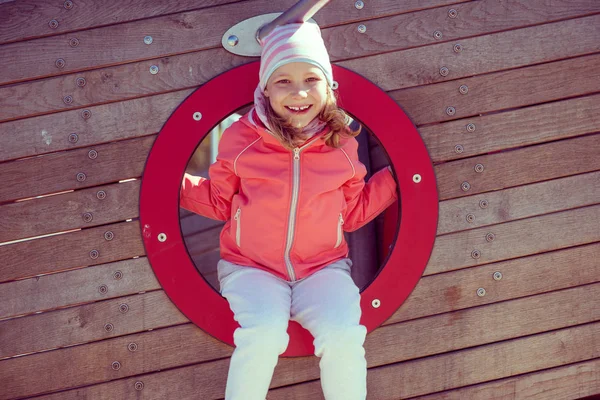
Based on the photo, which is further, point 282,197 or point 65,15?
point 65,15

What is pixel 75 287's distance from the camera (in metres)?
2.21

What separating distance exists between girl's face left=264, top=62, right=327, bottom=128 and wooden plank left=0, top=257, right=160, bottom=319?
2.28 feet

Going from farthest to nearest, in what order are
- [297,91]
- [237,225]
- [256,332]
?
[237,225] < [297,91] < [256,332]

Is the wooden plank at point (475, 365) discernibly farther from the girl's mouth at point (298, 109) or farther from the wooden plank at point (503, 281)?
the girl's mouth at point (298, 109)

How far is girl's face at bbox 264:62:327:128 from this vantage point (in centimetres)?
200

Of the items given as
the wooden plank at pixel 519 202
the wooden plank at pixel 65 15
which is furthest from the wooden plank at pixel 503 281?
the wooden plank at pixel 65 15

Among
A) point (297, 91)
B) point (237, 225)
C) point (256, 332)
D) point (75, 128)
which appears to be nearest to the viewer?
point (256, 332)

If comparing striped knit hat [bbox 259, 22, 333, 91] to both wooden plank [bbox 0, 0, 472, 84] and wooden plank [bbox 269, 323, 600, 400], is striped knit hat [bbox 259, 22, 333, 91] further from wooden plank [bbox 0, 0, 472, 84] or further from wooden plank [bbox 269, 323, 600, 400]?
wooden plank [bbox 269, 323, 600, 400]

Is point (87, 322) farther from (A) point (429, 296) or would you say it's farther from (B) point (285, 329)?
(A) point (429, 296)

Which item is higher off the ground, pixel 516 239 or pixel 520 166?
pixel 520 166

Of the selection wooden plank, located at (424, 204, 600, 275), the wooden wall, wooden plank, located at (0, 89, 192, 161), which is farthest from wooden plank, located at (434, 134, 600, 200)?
wooden plank, located at (0, 89, 192, 161)

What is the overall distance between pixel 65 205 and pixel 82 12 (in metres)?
0.66

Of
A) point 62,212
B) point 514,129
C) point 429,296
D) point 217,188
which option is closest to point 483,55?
point 514,129

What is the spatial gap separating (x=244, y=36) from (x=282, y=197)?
1.95ft
